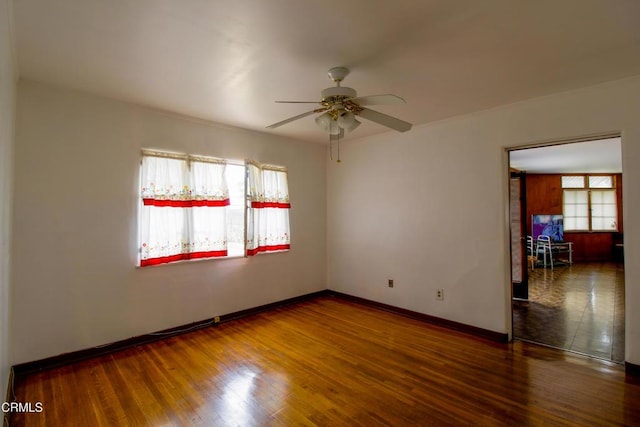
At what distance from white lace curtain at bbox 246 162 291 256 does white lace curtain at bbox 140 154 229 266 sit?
1.29 feet

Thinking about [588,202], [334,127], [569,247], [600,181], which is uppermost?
[600,181]

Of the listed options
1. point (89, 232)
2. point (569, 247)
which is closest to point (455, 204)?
point (89, 232)

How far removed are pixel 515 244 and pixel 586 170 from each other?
535 centimetres

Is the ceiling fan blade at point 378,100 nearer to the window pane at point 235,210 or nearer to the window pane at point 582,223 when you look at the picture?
the window pane at point 235,210

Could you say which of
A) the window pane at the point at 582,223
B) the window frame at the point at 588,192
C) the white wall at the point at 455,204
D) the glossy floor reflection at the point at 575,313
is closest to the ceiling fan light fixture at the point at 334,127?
the white wall at the point at 455,204

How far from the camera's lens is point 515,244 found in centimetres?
484

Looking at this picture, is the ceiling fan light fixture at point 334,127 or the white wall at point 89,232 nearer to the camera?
the ceiling fan light fixture at point 334,127

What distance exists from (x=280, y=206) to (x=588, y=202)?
8936 mm

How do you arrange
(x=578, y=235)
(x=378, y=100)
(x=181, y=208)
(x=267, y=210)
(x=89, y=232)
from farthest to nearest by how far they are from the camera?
1. (x=578, y=235)
2. (x=267, y=210)
3. (x=181, y=208)
4. (x=89, y=232)
5. (x=378, y=100)

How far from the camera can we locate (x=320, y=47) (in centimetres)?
210

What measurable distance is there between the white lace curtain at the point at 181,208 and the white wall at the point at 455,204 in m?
2.06

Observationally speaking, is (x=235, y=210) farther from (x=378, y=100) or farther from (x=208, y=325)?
(x=378, y=100)

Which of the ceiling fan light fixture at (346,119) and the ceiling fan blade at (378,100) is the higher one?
the ceiling fan blade at (378,100)

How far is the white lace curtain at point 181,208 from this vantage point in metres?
3.28
